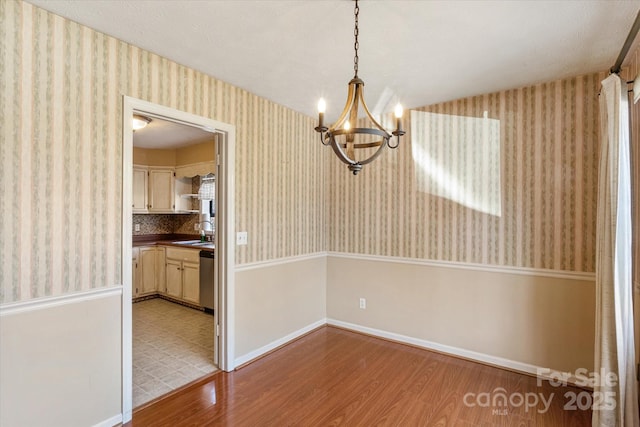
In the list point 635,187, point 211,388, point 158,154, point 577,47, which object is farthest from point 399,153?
point 158,154

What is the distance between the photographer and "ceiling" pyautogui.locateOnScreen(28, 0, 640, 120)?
5.84ft

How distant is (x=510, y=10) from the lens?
1.79m

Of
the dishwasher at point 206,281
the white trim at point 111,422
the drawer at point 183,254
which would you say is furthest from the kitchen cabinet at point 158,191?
the white trim at point 111,422

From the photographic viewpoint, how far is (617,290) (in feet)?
6.20

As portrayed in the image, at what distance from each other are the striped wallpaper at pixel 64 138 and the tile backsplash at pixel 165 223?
364 cm

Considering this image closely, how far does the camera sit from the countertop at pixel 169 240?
4647mm

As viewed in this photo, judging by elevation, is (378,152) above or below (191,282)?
above

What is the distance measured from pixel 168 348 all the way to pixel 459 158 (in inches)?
141

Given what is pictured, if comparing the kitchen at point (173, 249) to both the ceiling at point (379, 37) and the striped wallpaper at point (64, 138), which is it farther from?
the ceiling at point (379, 37)

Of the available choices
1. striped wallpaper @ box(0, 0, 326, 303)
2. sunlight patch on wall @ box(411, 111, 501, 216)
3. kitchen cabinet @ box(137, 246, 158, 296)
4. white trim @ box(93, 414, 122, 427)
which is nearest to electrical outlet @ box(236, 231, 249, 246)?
striped wallpaper @ box(0, 0, 326, 303)

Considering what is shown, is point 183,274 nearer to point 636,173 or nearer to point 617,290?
point 617,290

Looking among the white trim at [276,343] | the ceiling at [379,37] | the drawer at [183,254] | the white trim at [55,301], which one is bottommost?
the white trim at [276,343]

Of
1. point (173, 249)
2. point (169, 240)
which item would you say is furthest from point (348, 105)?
point (169, 240)

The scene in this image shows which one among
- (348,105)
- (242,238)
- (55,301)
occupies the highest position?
(348,105)
